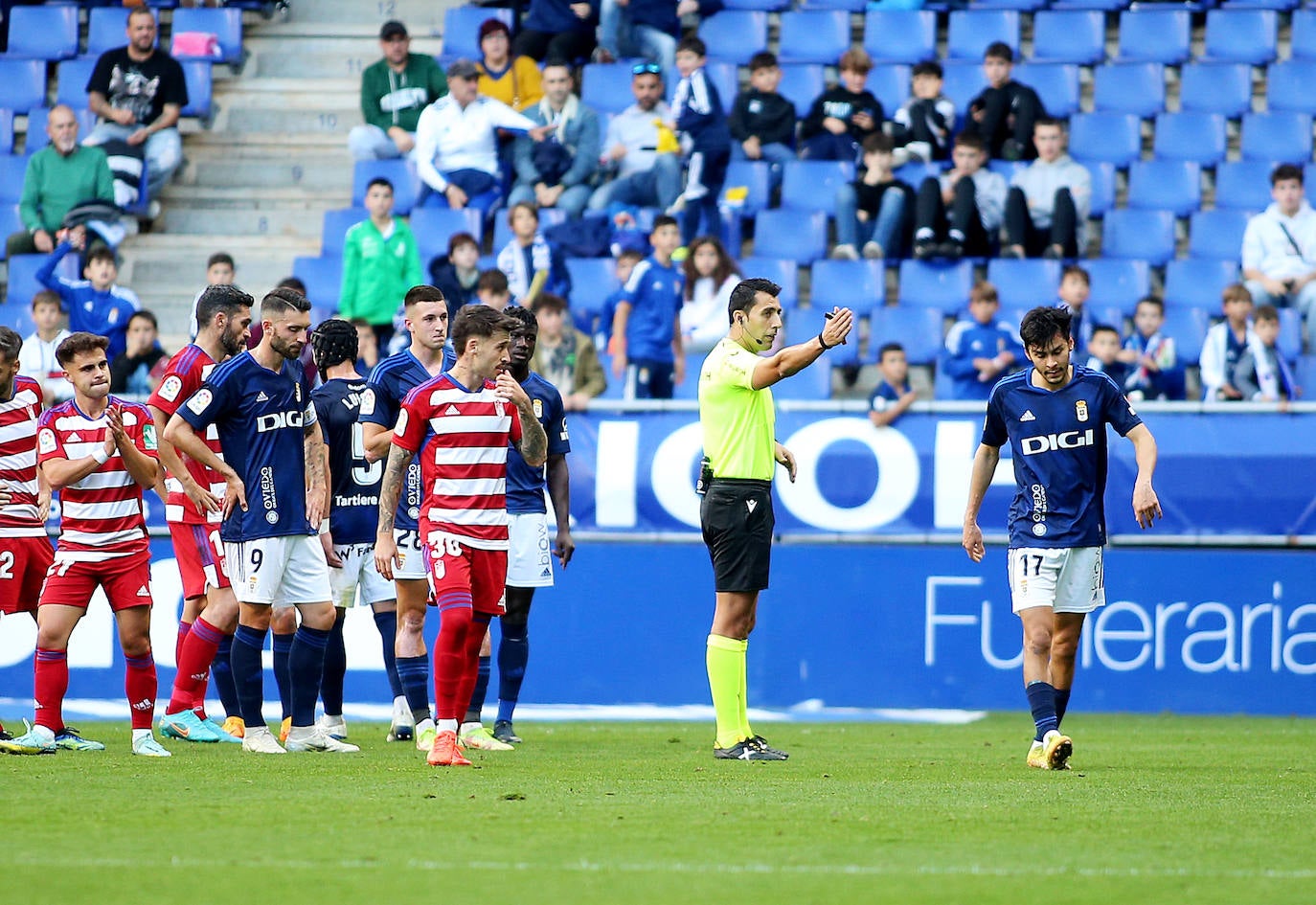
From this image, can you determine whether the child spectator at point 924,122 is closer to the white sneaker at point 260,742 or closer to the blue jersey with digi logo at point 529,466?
the blue jersey with digi logo at point 529,466

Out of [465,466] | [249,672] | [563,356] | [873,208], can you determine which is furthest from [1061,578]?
[873,208]

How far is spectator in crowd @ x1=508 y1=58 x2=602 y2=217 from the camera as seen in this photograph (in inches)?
659

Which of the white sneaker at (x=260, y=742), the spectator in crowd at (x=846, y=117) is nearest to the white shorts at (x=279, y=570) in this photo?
the white sneaker at (x=260, y=742)

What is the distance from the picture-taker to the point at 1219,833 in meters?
6.27

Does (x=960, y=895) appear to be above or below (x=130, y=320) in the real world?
below

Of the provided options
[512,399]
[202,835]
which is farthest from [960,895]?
[512,399]

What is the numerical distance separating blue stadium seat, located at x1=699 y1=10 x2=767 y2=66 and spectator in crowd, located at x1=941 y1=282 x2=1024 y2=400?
5.11m

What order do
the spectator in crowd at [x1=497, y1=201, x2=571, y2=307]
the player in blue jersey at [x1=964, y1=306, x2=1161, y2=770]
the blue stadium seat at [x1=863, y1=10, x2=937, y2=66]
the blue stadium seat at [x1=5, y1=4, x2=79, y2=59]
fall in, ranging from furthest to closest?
the blue stadium seat at [x1=5, y1=4, x2=79, y2=59]
the blue stadium seat at [x1=863, y1=10, x2=937, y2=66]
the spectator in crowd at [x1=497, y1=201, x2=571, y2=307]
the player in blue jersey at [x1=964, y1=306, x2=1161, y2=770]

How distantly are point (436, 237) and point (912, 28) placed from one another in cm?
523

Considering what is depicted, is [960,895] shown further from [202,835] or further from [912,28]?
[912,28]

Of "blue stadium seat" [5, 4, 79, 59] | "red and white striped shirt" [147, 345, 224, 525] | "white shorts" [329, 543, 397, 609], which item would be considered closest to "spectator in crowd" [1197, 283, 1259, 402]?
"white shorts" [329, 543, 397, 609]

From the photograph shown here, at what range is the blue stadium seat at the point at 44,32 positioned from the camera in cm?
1942

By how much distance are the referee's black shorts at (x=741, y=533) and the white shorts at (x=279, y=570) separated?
2004 millimetres

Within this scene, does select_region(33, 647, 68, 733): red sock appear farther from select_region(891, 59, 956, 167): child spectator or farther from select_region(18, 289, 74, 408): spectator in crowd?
select_region(891, 59, 956, 167): child spectator
